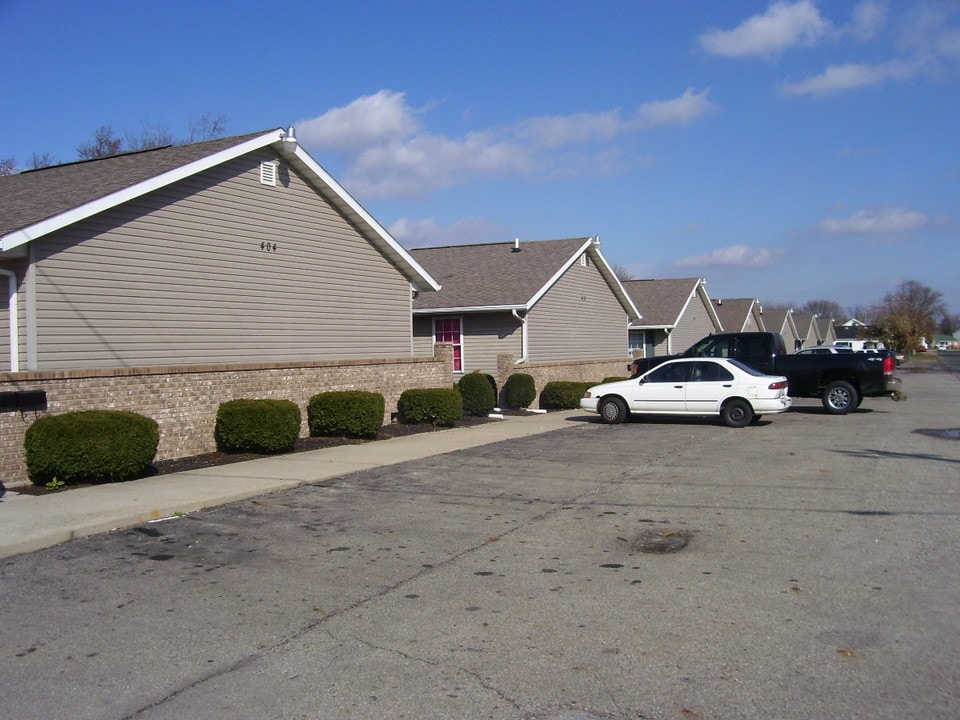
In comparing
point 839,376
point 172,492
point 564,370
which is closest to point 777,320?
point 564,370

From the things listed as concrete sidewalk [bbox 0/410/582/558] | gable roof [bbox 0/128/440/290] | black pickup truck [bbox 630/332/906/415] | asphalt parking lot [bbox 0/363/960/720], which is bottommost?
asphalt parking lot [bbox 0/363/960/720]

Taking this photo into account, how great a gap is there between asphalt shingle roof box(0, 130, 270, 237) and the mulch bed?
3884 mm

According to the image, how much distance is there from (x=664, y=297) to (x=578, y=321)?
16146 millimetres

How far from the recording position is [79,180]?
1612cm

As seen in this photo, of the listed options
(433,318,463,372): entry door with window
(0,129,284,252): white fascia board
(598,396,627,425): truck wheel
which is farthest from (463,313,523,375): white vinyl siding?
(0,129,284,252): white fascia board

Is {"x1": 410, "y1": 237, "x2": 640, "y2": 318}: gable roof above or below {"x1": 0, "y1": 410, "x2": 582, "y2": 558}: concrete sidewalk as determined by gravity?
above

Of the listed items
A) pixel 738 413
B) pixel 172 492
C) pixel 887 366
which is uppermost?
pixel 887 366

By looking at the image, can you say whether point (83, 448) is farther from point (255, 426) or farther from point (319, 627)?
point (319, 627)

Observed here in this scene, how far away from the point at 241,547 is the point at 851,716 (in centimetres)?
577

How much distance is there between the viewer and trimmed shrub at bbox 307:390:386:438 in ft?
55.2

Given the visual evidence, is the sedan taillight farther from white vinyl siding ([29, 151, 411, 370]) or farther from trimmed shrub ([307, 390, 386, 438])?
trimmed shrub ([307, 390, 386, 438])

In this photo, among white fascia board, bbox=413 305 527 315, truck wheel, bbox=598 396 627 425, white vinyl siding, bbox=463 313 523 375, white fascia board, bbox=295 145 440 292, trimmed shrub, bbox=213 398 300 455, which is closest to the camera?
trimmed shrub, bbox=213 398 300 455

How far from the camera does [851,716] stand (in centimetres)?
459

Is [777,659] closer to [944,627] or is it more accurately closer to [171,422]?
[944,627]
